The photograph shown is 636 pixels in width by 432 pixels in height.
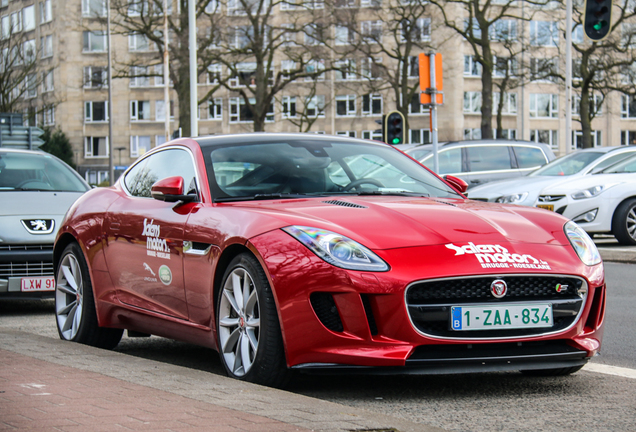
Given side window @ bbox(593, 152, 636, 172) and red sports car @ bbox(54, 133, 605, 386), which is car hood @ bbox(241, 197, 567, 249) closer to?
red sports car @ bbox(54, 133, 605, 386)

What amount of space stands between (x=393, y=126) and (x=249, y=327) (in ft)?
62.8

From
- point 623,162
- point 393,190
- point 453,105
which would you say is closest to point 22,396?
point 393,190

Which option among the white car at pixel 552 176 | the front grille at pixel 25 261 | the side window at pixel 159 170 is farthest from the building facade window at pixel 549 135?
the side window at pixel 159 170

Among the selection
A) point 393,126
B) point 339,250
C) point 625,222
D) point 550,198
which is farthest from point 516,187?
point 339,250

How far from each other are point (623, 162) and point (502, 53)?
6354 cm

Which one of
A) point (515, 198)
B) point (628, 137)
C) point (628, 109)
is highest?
point (628, 109)

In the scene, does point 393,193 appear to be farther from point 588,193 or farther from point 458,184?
point 588,193

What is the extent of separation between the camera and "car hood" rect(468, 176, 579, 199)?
1625 centimetres

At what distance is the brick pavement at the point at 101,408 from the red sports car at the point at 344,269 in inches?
30.0

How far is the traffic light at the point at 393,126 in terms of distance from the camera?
23734mm

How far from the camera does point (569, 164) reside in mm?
17266

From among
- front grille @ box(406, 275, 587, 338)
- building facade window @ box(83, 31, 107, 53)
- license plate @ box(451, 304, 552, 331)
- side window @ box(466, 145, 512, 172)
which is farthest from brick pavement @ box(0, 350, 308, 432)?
building facade window @ box(83, 31, 107, 53)

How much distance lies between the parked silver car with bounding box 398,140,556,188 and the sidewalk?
1652 centimetres

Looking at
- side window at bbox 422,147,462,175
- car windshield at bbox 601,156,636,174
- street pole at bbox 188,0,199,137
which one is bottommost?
car windshield at bbox 601,156,636,174
